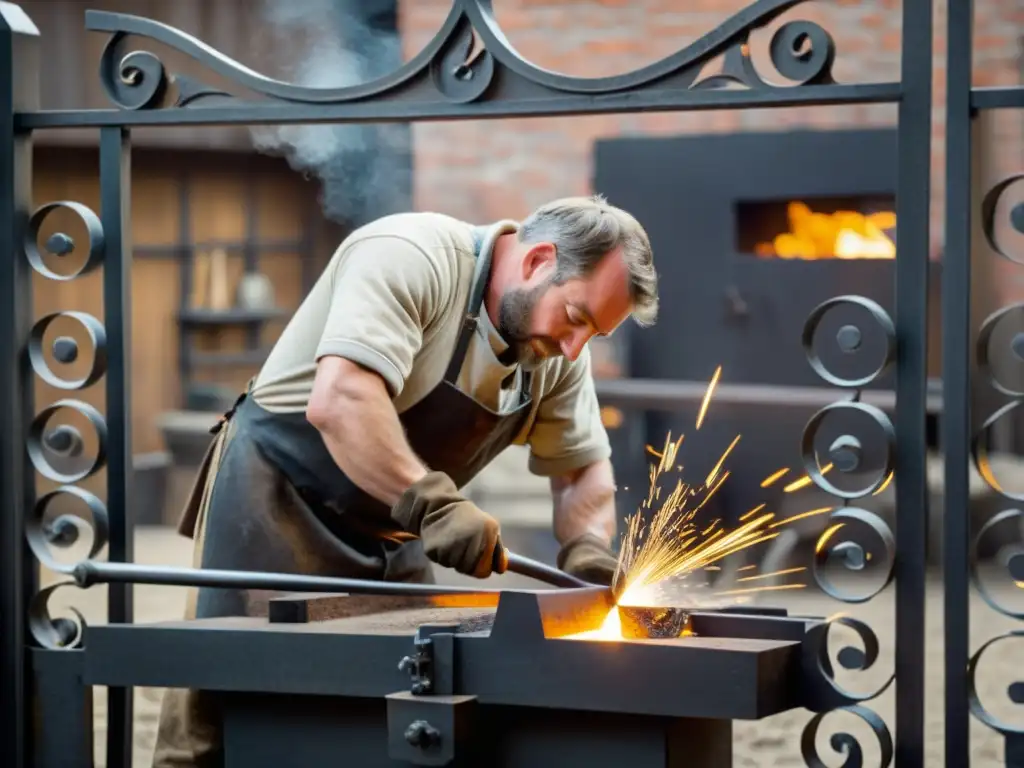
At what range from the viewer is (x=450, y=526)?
8.86 feet

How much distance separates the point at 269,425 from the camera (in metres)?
3.10

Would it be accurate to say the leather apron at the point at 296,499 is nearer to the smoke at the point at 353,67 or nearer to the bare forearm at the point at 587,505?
the bare forearm at the point at 587,505

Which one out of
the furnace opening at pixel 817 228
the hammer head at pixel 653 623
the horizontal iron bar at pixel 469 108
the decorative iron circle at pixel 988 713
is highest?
the furnace opening at pixel 817 228

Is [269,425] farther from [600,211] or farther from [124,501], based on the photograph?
[600,211]

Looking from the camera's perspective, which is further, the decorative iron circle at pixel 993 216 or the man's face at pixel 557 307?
the man's face at pixel 557 307

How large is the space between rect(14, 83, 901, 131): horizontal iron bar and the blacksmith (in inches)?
9.7

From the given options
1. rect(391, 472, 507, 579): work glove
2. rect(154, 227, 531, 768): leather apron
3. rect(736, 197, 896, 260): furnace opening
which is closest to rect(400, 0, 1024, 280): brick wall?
rect(736, 197, 896, 260): furnace opening

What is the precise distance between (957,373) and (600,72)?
5.02 m

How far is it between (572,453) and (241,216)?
21.6 feet

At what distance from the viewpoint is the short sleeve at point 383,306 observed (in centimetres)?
279

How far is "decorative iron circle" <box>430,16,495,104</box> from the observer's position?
2.73m

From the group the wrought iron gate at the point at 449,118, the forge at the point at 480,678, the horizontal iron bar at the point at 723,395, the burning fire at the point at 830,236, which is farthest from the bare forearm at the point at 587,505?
the burning fire at the point at 830,236

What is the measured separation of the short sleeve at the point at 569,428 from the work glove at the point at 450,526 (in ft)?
1.41

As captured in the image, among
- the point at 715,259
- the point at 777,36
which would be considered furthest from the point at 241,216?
the point at 777,36
